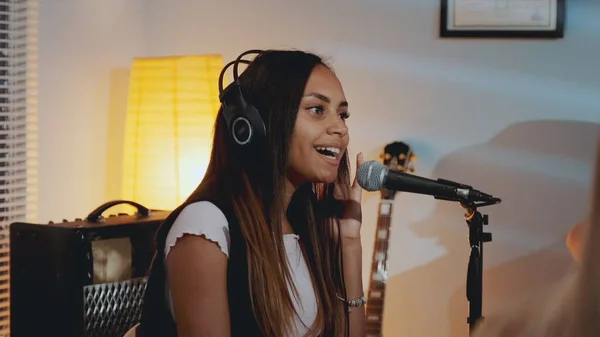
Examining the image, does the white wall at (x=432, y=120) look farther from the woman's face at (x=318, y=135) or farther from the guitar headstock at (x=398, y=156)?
the woman's face at (x=318, y=135)

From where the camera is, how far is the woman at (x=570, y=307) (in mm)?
489

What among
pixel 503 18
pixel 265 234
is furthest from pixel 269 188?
pixel 503 18

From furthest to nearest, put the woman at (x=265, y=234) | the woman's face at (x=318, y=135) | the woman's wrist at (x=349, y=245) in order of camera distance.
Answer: the woman's wrist at (x=349, y=245) → the woman's face at (x=318, y=135) → the woman at (x=265, y=234)

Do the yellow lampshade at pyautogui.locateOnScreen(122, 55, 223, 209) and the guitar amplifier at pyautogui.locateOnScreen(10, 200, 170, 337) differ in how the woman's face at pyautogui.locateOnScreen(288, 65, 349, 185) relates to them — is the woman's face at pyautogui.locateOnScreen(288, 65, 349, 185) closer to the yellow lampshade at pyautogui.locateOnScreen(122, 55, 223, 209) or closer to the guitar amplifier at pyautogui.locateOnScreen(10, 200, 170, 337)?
the guitar amplifier at pyautogui.locateOnScreen(10, 200, 170, 337)

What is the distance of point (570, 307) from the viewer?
1.66 ft

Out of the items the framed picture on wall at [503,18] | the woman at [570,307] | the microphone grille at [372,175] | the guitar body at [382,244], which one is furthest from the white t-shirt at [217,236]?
the framed picture on wall at [503,18]

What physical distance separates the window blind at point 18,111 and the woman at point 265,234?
3.14 ft

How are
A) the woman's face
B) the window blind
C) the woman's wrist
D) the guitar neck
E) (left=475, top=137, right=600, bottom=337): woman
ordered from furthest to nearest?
1. the guitar neck
2. the window blind
3. the woman's wrist
4. the woman's face
5. (left=475, top=137, right=600, bottom=337): woman

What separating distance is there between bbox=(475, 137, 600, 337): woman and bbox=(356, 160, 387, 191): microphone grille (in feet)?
3.06

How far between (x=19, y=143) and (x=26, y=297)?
649mm

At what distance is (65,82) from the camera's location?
A: 2.51 m

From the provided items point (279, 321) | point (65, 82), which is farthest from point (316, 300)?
point (65, 82)

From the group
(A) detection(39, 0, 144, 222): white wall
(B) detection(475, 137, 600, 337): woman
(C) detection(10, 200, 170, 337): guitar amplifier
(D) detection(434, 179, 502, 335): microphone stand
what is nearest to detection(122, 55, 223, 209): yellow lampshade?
(A) detection(39, 0, 144, 222): white wall

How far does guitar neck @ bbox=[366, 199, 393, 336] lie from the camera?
7.98 ft
